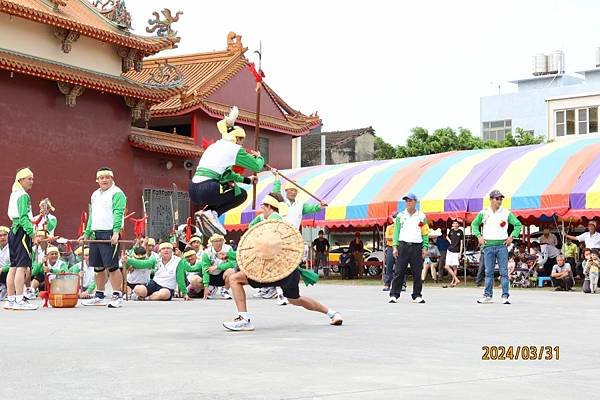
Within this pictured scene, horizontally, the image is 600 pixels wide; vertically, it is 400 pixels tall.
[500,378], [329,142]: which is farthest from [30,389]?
[329,142]

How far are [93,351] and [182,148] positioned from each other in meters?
23.8

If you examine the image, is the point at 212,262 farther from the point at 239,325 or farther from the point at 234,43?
the point at 234,43

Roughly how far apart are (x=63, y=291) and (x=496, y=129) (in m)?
54.5

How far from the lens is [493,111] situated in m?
64.9

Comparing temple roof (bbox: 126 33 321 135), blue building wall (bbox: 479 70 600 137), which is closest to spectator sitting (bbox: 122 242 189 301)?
temple roof (bbox: 126 33 321 135)

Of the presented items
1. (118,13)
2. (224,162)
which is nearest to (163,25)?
(118,13)

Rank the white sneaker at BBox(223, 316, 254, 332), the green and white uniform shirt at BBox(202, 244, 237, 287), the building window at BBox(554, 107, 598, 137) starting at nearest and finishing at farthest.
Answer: the white sneaker at BBox(223, 316, 254, 332)
the green and white uniform shirt at BBox(202, 244, 237, 287)
the building window at BBox(554, 107, 598, 137)

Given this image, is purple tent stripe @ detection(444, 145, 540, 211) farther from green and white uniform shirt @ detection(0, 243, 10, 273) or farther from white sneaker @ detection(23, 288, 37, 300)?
green and white uniform shirt @ detection(0, 243, 10, 273)

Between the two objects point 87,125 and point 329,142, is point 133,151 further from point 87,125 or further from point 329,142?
point 329,142

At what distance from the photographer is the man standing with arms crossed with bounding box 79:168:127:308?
12883 millimetres

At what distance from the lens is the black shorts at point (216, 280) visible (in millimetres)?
16078

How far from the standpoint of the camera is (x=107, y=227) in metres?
13.1

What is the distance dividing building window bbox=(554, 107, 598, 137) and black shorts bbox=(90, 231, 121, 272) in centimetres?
4626
